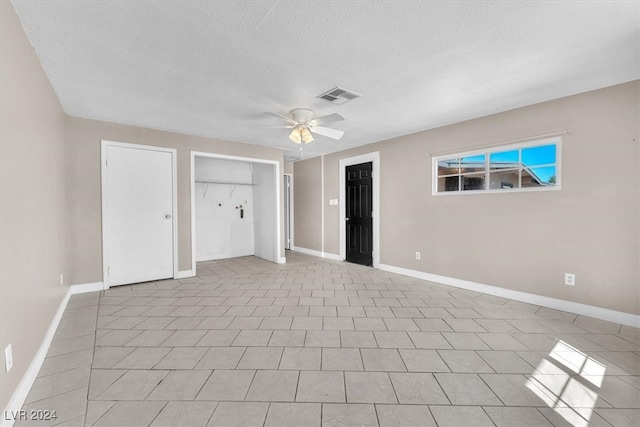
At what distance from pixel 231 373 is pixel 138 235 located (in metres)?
3.13

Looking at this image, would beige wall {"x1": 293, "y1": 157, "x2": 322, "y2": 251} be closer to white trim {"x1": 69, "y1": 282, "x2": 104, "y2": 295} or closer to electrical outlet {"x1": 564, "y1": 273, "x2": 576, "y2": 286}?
white trim {"x1": 69, "y1": 282, "x2": 104, "y2": 295}

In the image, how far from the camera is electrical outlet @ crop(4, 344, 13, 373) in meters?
1.45

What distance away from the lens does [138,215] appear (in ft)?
13.4

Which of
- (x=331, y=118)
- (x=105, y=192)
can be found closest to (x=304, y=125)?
(x=331, y=118)

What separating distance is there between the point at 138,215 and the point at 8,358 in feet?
9.54

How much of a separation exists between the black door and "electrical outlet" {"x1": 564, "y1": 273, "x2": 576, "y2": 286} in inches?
113

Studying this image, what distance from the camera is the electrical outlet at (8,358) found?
145cm

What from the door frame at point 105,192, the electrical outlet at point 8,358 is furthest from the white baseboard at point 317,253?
the electrical outlet at point 8,358

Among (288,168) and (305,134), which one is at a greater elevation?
(288,168)

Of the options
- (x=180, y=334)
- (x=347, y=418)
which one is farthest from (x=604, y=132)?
(x=180, y=334)

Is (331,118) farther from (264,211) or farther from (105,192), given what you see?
(264,211)

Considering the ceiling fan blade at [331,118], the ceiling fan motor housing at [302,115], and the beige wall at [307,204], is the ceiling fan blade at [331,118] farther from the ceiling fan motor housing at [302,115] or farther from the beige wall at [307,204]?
the beige wall at [307,204]

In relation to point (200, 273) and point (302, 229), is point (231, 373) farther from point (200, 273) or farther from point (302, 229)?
point (302, 229)

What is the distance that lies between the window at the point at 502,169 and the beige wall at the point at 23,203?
14.7ft
